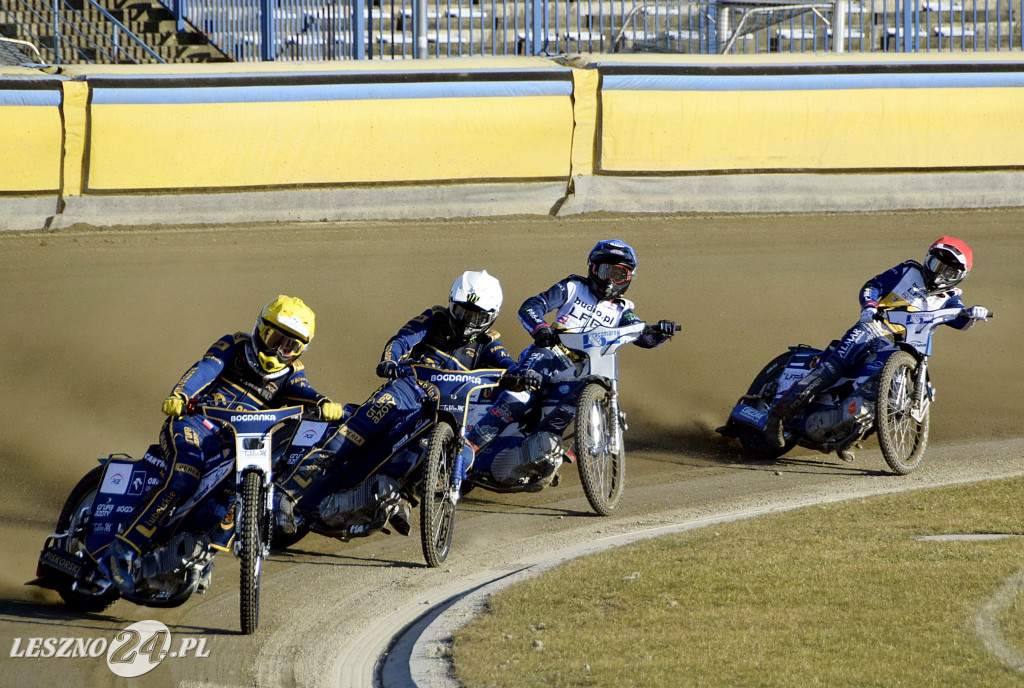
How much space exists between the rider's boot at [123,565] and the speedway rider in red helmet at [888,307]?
607cm

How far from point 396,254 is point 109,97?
12.4 ft

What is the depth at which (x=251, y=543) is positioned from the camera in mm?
7148

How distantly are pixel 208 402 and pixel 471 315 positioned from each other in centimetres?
223

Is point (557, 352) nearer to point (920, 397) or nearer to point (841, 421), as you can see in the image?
point (841, 421)

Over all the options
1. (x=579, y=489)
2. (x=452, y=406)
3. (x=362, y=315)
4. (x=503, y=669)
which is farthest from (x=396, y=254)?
(x=503, y=669)

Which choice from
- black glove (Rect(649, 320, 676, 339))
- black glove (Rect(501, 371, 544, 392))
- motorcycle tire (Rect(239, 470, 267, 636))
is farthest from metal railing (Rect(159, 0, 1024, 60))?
motorcycle tire (Rect(239, 470, 267, 636))

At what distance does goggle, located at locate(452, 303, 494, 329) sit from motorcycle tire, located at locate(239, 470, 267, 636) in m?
2.59

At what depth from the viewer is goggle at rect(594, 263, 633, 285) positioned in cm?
1082

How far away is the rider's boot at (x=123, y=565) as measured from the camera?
7.45 m

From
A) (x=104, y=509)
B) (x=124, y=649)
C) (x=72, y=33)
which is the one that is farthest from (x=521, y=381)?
(x=72, y=33)

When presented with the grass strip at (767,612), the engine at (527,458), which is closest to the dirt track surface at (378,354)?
the engine at (527,458)

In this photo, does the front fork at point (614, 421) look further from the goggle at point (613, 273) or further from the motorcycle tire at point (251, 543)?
the motorcycle tire at point (251, 543)

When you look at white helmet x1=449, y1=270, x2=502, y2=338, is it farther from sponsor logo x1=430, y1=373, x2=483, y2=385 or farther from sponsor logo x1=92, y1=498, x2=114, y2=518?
sponsor logo x1=92, y1=498, x2=114, y2=518

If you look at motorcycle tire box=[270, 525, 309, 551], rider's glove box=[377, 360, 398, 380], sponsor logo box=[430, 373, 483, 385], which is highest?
rider's glove box=[377, 360, 398, 380]
